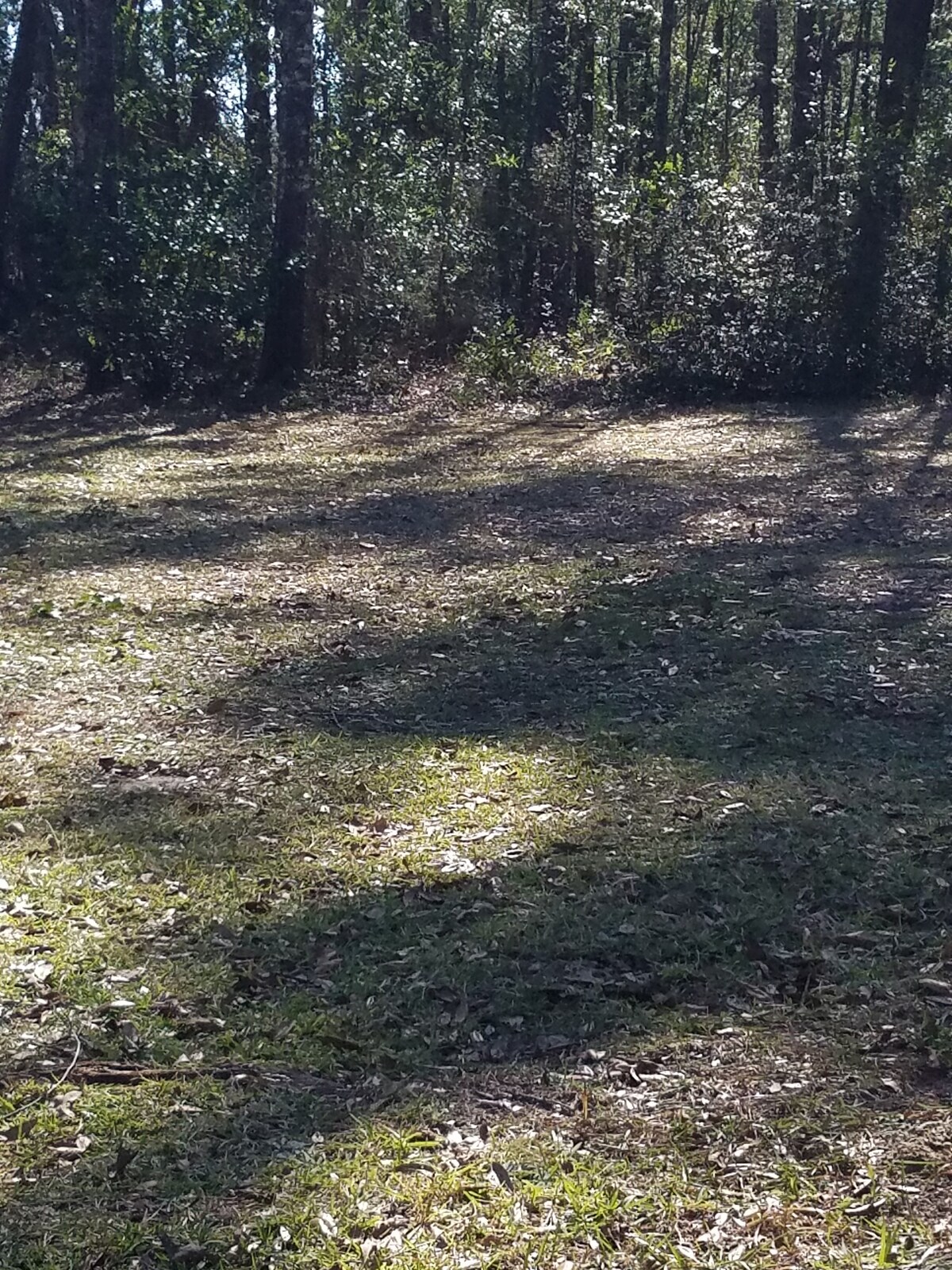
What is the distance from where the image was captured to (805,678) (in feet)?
20.3

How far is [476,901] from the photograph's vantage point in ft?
14.0

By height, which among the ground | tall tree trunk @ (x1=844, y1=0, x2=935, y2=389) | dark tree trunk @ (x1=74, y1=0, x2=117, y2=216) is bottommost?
the ground

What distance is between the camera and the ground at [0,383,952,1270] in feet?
9.44

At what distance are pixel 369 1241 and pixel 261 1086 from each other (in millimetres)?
643

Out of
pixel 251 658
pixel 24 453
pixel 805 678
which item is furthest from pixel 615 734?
pixel 24 453

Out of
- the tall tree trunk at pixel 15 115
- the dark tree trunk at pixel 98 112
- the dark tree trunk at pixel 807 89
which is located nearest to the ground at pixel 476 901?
the dark tree trunk at pixel 98 112

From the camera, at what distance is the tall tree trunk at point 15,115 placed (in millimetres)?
19000

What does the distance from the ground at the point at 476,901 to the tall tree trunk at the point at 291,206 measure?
271 inches

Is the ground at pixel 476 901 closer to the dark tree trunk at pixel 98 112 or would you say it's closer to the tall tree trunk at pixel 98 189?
the tall tree trunk at pixel 98 189

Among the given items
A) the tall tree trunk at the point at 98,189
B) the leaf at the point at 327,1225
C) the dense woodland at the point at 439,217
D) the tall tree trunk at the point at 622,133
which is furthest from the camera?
the tall tree trunk at the point at 622,133

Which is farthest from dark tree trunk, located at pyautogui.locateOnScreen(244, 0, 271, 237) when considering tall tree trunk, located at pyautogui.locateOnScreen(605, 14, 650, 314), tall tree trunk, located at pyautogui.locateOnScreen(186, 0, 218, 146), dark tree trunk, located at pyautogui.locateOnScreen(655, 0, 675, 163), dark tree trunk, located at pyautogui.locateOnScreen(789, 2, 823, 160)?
dark tree trunk, located at pyautogui.locateOnScreen(655, 0, 675, 163)

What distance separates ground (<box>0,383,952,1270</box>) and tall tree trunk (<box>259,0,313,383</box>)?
271 inches

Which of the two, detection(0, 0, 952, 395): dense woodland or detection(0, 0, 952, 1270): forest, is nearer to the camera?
detection(0, 0, 952, 1270): forest

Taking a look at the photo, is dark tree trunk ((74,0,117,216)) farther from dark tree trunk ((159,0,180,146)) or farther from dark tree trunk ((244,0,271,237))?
dark tree trunk ((159,0,180,146))
